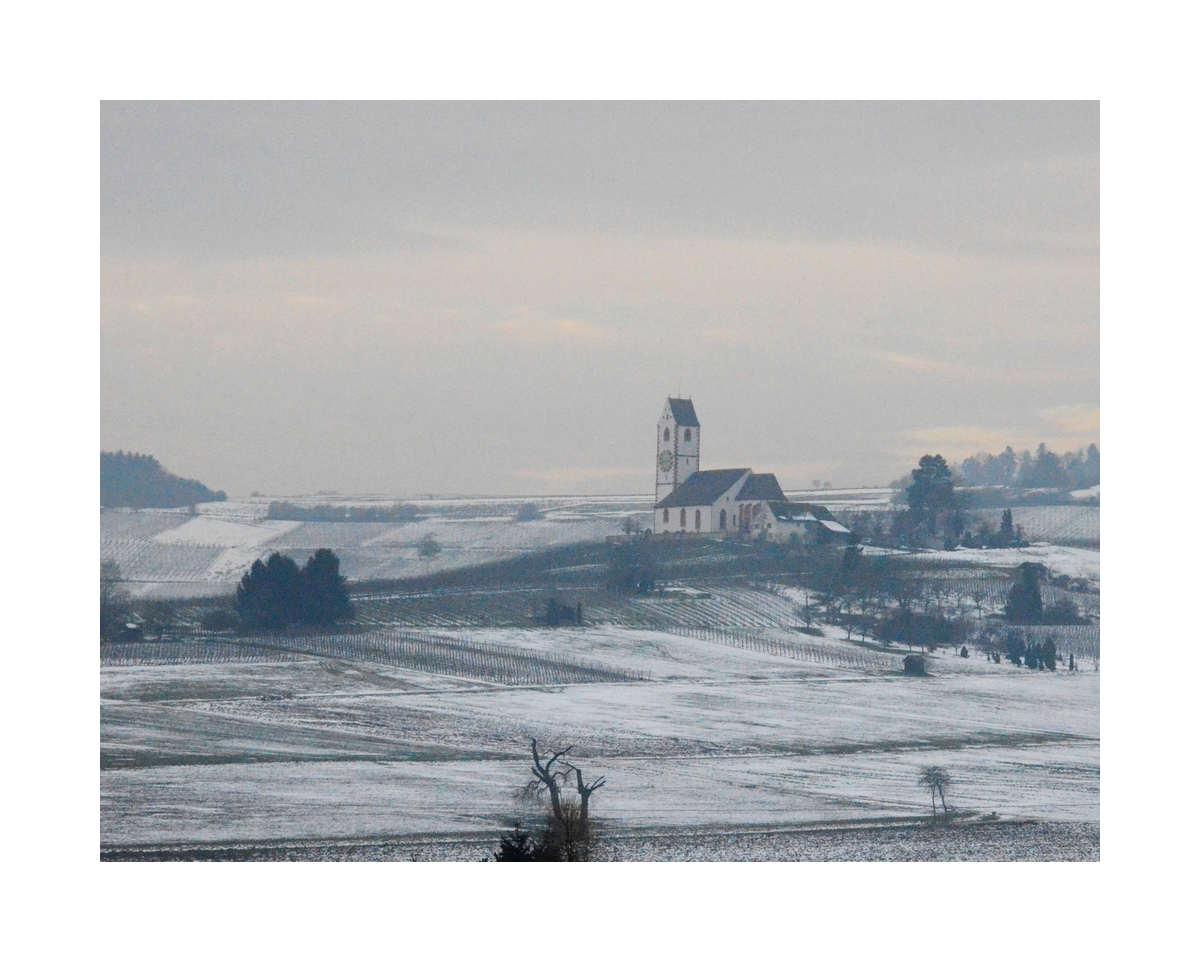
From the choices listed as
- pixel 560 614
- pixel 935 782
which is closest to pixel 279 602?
pixel 560 614

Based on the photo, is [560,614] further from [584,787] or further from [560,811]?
[560,811]

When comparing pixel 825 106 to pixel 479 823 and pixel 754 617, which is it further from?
pixel 479 823

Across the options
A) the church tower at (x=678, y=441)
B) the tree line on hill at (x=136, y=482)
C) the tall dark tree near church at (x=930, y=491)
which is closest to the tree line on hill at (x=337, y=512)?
the tree line on hill at (x=136, y=482)

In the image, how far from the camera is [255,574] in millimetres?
16391

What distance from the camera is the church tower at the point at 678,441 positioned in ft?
52.7

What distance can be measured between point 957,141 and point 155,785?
11545 millimetres

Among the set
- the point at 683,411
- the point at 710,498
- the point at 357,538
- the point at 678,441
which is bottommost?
the point at 357,538

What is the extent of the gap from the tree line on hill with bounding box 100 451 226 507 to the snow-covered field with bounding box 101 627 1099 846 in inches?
77.2

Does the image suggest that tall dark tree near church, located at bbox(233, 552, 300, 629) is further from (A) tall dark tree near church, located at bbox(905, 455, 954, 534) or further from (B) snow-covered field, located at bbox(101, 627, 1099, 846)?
(A) tall dark tree near church, located at bbox(905, 455, 954, 534)

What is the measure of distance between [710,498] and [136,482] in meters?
6.55

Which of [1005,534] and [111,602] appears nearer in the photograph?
[111,602]

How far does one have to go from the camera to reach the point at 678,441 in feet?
52.8

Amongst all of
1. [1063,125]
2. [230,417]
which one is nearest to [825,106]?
[1063,125]

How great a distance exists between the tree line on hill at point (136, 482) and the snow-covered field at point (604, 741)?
1.96 m
